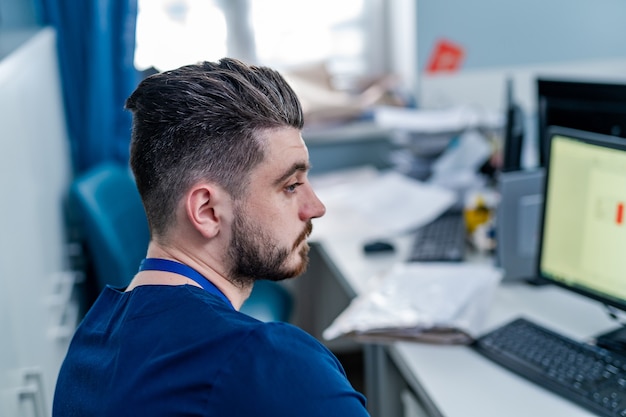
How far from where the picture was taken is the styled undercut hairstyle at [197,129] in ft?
2.94

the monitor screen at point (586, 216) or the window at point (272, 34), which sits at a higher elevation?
the window at point (272, 34)

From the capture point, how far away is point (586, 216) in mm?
1414

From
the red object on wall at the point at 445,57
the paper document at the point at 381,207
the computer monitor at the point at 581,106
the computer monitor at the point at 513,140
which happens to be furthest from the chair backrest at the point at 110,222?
the red object on wall at the point at 445,57

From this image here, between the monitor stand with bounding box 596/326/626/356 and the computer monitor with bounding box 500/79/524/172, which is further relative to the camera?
the computer monitor with bounding box 500/79/524/172

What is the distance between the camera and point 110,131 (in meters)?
2.30

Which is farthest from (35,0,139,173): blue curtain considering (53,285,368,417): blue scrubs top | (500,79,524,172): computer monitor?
(53,285,368,417): blue scrubs top

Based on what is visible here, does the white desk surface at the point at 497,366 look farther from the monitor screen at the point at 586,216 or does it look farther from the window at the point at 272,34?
the window at the point at 272,34

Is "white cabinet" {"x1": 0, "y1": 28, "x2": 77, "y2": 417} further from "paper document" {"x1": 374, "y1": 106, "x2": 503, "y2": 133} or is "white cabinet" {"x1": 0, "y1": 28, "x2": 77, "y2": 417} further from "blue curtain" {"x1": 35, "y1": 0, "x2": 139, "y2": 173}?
"paper document" {"x1": 374, "y1": 106, "x2": 503, "y2": 133}

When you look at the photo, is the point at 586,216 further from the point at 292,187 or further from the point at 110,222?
the point at 110,222

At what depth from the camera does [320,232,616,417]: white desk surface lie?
1194mm

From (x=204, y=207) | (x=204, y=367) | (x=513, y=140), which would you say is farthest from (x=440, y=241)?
(x=204, y=367)

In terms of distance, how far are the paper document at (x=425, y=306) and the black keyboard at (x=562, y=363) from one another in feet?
0.21

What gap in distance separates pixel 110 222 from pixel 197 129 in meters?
1.15

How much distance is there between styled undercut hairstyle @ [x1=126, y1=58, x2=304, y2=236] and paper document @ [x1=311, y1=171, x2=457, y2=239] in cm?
129
